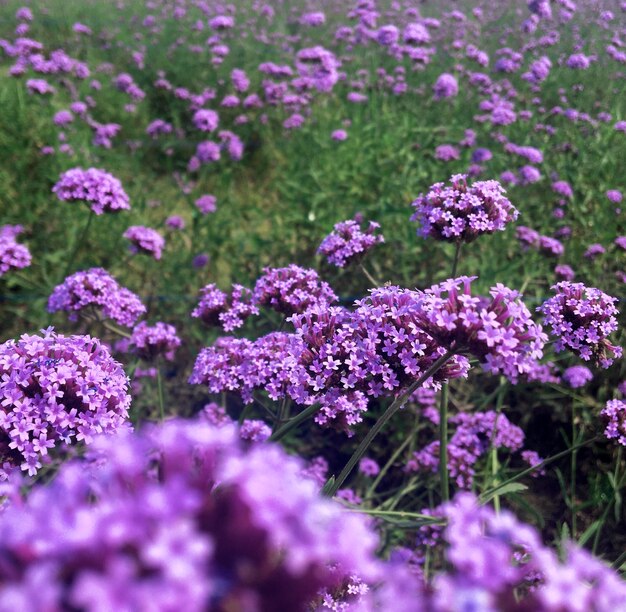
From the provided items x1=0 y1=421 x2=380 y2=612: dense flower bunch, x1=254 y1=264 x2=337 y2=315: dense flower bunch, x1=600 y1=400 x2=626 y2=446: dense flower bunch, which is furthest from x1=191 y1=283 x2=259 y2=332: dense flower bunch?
x1=0 y1=421 x2=380 y2=612: dense flower bunch

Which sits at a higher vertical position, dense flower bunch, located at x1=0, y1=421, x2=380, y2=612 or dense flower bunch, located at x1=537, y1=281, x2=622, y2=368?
dense flower bunch, located at x1=0, y1=421, x2=380, y2=612

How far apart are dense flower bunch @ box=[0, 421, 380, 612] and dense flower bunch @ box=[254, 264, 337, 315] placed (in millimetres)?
1934

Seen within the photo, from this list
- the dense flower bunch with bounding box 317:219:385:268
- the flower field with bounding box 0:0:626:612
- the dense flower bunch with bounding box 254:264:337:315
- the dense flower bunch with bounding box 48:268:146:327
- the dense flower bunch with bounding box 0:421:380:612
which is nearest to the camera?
the dense flower bunch with bounding box 0:421:380:612

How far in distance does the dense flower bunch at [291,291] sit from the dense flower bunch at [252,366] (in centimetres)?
22

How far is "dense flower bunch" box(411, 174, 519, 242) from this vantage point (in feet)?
8.56

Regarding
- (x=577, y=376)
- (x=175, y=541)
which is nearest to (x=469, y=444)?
(x=577, y=376)

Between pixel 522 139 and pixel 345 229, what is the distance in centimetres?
447

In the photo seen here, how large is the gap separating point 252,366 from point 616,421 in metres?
1.75

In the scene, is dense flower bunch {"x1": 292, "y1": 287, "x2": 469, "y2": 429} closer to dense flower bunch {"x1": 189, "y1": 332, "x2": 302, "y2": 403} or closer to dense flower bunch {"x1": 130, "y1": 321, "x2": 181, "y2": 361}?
dense flower bunch {"x1": 189, "y1": 332, "x2": 302, "y2": 403}

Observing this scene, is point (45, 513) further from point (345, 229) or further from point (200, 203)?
point (200, 203)

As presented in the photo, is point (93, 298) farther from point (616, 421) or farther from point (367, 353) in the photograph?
point (616, 421)

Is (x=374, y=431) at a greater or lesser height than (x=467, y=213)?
lesser

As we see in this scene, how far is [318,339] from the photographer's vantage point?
2072 millimetres

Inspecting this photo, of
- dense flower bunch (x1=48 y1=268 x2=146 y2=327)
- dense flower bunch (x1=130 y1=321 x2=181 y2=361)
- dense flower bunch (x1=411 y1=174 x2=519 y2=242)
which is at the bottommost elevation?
dense flower bunch (x1=130 y1=321 x2=181 y2=361)
